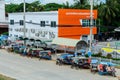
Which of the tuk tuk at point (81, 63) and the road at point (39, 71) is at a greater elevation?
the tuk tuk at point (81, 63)

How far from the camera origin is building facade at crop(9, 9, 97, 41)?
48812 millimetres

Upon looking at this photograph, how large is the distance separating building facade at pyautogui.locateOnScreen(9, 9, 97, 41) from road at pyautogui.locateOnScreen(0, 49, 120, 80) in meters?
11.9

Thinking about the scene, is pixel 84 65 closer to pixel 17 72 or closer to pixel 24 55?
pixel 17 72

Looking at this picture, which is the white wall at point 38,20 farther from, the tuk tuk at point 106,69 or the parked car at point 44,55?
the tuk tuk at point 106,69

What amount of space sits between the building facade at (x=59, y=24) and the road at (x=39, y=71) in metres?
11.9

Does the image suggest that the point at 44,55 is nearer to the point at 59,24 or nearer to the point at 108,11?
the point at 59,24

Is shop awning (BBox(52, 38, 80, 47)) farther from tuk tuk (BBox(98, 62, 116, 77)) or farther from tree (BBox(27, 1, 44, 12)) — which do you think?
tree (BBox(27, 1, 44, 12))

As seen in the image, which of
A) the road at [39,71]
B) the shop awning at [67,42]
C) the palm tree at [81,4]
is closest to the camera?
the road at [39,71]

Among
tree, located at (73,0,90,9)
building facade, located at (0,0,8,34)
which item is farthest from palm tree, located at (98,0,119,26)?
building facade, located at (0,0,8,34)

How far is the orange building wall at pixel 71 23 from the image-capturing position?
160 feet

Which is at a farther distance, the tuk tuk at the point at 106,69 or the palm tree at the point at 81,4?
the palm tree at the point at 81,4

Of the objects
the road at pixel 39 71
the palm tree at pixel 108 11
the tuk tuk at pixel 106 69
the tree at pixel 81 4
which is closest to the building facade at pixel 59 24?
the road at pixel 39 71

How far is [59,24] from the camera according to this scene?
48469mm

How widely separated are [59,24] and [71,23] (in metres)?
2.41
